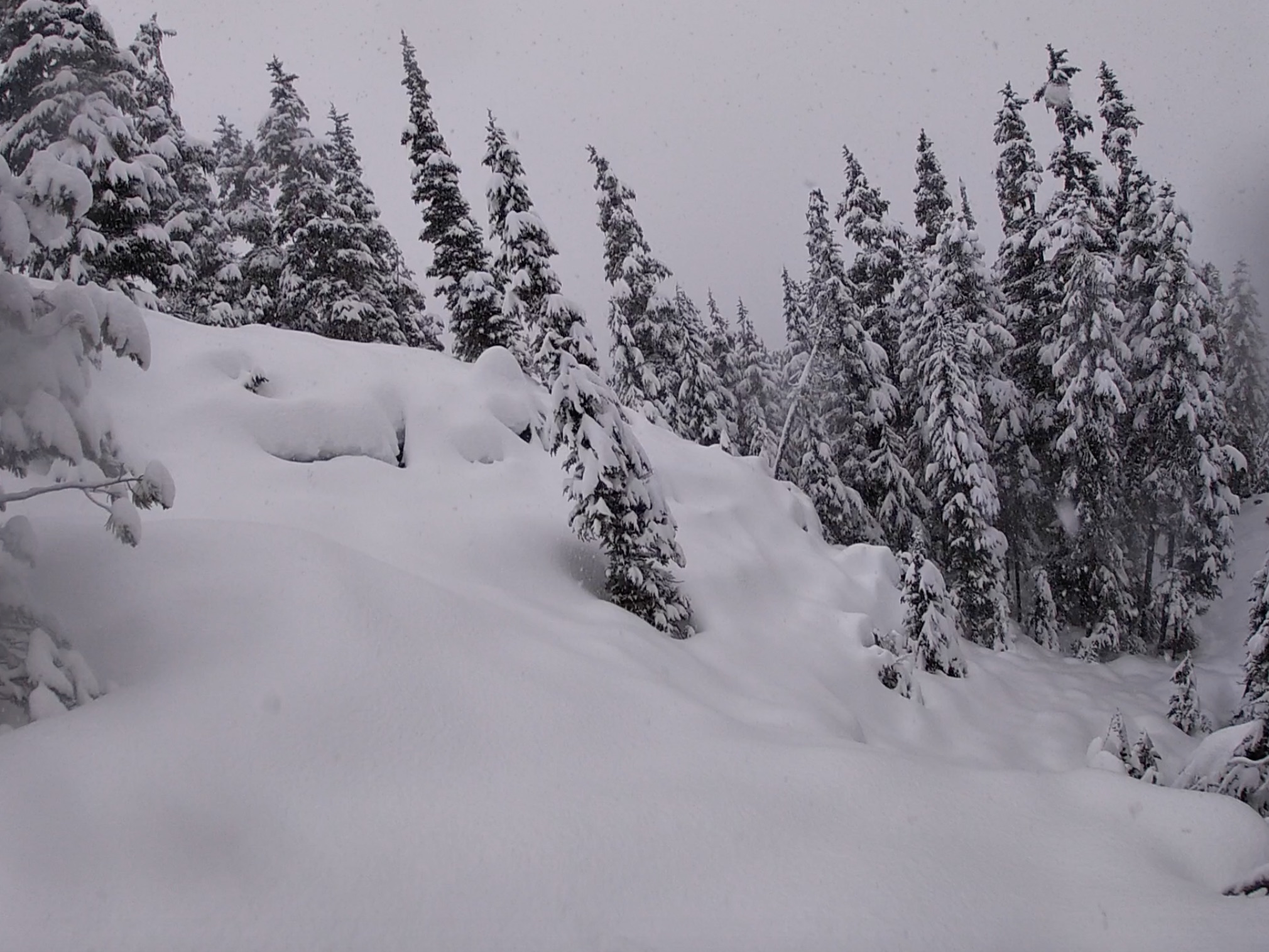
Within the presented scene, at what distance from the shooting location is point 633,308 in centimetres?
2542

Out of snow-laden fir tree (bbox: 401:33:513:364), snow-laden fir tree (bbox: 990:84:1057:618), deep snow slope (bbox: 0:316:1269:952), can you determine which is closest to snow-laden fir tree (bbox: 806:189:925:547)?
snow-laden fir tree (bbox: 990:84:1057:618)

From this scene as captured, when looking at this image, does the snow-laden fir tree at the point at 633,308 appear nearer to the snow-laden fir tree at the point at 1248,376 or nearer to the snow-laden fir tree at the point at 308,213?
the snow-laden fir tree at the point at 308,213

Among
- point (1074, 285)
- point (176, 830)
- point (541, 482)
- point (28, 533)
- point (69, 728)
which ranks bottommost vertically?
point (176, 830)

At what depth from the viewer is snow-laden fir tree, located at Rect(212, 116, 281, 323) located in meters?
25.1

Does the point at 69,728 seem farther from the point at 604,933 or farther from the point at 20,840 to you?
the point at 604,933

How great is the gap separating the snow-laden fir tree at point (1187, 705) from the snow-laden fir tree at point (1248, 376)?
110 ft

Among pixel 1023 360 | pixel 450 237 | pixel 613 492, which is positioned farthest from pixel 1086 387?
pixel 450 237

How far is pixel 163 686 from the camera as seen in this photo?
4.78 m

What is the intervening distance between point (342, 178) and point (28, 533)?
26531mm

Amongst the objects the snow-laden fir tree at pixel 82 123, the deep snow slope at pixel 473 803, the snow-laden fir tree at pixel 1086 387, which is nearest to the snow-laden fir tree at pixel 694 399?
the snow-laden fir tree at pixel 1086 387

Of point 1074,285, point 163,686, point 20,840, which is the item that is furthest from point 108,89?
point 1074,285

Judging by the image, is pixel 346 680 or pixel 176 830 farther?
pixel 346 680

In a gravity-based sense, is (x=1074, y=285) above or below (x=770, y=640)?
above

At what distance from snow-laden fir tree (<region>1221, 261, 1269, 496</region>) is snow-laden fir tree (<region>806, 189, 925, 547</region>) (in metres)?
31.1
